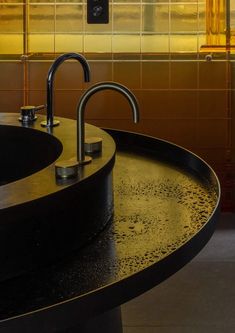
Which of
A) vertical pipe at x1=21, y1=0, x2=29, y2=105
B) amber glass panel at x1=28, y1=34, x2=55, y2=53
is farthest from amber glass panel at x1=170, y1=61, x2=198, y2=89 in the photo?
vertical pipe at x1=21, y1=0, x2=29, y2=105

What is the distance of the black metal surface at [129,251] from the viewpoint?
121 centimetres

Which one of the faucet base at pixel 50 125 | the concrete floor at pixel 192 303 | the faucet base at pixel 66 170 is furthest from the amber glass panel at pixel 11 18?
the faucet base at pixel 66 170

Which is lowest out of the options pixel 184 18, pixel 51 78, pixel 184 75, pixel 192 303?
pixel 192 303

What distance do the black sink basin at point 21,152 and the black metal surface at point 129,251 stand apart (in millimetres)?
264

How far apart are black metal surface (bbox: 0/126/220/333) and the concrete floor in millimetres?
822

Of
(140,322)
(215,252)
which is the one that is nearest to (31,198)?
(140,322)

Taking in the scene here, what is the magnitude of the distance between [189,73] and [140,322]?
2041mm

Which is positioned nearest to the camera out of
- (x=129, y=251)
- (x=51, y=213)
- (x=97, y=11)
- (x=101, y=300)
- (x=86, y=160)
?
(x=101, y=300)

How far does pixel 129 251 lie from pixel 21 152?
Answer: 934mm

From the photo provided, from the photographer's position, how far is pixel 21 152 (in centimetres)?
235

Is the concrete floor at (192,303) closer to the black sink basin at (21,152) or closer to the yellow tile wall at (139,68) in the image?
the black sink basin at (21,152)

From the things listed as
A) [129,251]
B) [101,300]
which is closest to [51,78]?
[129,251]

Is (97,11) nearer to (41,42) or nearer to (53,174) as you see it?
(41,42)

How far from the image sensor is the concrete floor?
280cm
